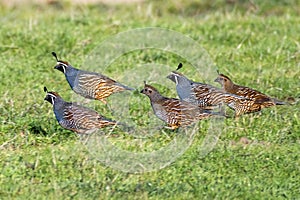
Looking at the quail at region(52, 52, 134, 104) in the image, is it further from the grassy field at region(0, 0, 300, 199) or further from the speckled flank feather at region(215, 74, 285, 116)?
the speckled flank feather at region(215, 74, 285, 116)

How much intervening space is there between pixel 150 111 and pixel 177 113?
728 mm

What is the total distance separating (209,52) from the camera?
9.65m

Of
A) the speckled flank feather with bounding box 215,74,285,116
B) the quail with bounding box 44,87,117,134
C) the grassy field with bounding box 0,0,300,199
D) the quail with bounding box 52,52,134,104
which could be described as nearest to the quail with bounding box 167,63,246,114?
the speckled flank feather with bounding box 215,74,285,116

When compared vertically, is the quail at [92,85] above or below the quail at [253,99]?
above

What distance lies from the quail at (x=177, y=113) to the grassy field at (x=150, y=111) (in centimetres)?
14

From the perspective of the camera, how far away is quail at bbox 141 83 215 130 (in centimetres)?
712

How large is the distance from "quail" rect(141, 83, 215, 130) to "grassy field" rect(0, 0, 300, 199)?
0.14 meters

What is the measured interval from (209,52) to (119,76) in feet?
4.20

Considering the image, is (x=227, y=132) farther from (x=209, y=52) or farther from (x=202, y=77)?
(x=209, y=52)

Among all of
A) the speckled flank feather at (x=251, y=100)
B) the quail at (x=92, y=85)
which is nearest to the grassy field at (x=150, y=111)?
the speckled flank feather at (x=251, y=100)

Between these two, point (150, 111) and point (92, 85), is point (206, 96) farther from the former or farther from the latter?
point (92, 85)

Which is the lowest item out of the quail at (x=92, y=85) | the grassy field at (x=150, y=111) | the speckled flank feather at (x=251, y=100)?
the grassy field at (x=150, y=111)

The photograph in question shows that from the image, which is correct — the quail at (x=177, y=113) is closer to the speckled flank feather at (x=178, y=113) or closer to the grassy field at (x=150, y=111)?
the speckled flank feather at (x=178, y=113)

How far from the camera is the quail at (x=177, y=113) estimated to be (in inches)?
281
